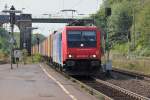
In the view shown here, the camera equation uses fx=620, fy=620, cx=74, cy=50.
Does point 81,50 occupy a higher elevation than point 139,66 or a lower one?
higher

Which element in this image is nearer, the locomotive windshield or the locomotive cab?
the locomotive cab

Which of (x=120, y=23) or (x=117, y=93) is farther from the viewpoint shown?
(x=120, y=23)

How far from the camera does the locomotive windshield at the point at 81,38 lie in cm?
3503

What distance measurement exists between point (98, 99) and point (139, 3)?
9439 cm

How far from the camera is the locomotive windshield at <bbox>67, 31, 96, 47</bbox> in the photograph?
115ft

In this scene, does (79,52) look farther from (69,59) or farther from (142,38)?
(142,38)

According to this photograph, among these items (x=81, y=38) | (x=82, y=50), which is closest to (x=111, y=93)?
(x=82, y=50)

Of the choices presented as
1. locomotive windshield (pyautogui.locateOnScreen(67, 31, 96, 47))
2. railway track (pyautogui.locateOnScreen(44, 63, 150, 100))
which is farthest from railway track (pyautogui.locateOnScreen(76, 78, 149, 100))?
locomotive windshield (pyautogui.locateOnScreen(67, 31, 96, 47))

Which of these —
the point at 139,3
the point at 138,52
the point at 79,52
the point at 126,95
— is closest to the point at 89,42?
the point at 79,52

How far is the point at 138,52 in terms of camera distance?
8469 centimetres

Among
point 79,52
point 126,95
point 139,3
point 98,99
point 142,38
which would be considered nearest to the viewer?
point 98,99

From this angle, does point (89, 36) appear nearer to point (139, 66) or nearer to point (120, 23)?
point (139, 66)

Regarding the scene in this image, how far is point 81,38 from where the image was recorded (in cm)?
3519

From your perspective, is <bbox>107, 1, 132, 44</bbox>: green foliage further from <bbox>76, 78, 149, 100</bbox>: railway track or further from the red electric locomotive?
<bbox>76, 78, 149, 100</bbox>: railway track
